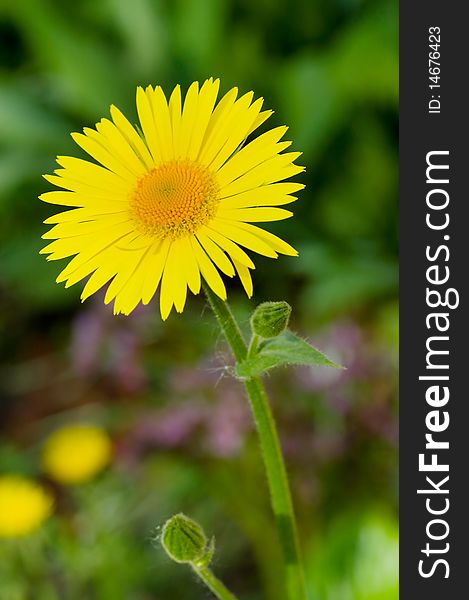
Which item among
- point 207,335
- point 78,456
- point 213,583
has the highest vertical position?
point 207,335

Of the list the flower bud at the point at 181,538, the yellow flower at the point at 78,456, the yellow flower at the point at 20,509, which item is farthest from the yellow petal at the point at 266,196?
the yellow flower at the point at 78,456

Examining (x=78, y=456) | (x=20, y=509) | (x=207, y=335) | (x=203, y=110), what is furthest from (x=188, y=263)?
(x=207, y=335)

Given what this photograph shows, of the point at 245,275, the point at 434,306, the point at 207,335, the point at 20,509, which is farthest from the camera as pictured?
the point at 207,335

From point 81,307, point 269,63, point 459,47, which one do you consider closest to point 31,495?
point 81,307

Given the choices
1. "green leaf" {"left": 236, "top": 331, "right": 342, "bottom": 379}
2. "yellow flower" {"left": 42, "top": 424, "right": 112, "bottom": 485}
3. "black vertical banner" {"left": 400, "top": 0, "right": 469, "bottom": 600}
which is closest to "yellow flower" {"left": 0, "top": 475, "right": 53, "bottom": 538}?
"yellow flower" {"left": 42, "top": 424, "right": 112, "bottom": 485}

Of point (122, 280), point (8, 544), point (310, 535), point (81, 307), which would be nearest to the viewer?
point (122, 280)

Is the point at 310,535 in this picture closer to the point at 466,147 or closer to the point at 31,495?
the point at 31,495

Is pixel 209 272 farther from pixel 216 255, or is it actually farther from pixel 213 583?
pixel 213 583
